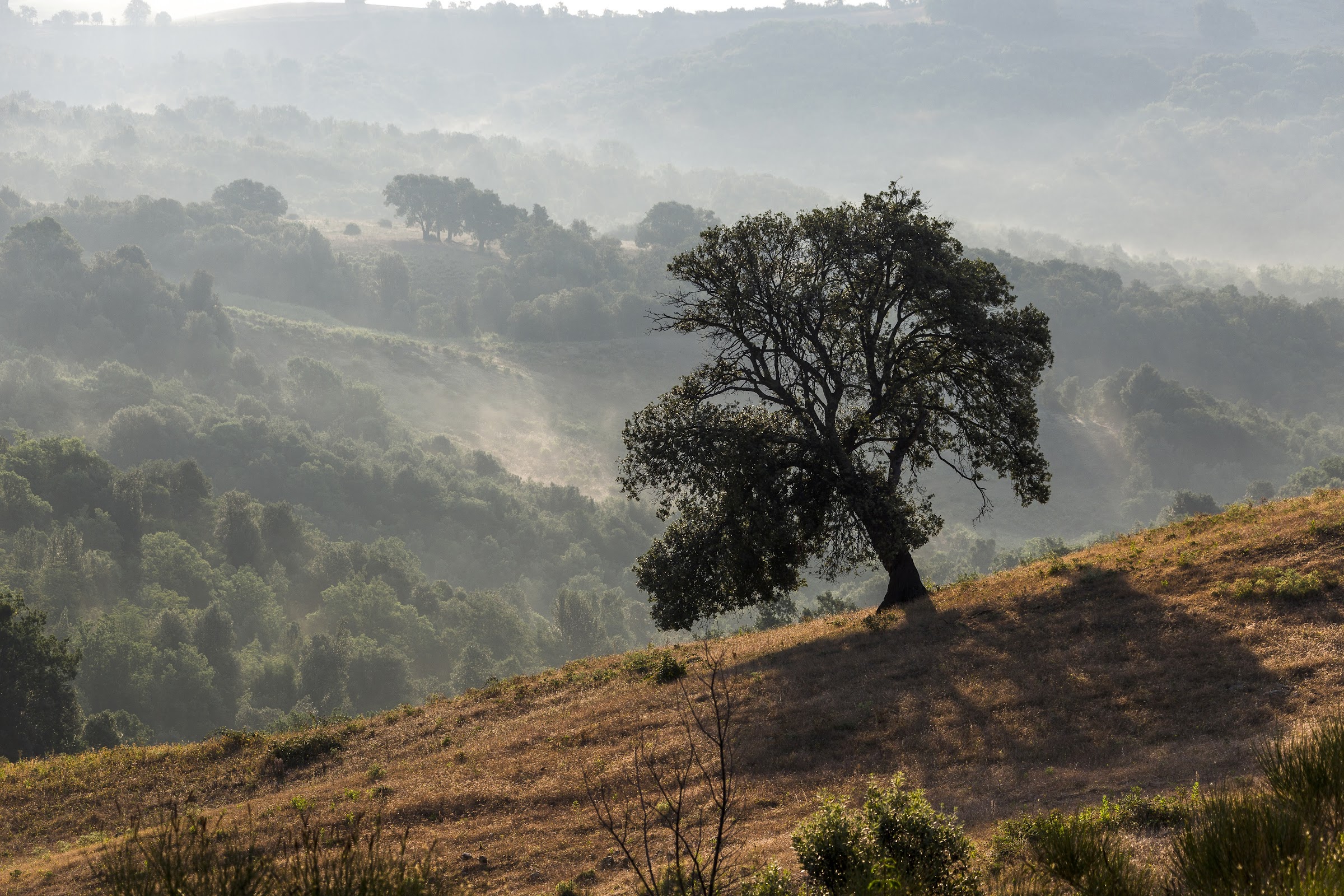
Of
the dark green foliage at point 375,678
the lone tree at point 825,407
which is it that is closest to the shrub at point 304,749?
the lone tree at point 825,407

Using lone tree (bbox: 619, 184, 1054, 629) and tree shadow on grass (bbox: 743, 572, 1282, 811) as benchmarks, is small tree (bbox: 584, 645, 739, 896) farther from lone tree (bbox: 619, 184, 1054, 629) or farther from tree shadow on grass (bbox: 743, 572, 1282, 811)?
lone tree (bbox: 619, 184, 1054, 629)

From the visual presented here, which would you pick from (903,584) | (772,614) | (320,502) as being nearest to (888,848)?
(903,584)

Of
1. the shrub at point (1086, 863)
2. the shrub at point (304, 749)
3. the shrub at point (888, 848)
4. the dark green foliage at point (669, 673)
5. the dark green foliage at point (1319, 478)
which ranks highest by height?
the shrub at point (1086, 863)

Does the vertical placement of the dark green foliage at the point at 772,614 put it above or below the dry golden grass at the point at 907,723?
below

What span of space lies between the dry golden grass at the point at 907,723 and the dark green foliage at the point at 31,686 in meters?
19.2

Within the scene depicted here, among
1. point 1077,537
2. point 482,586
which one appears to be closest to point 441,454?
point 482,586

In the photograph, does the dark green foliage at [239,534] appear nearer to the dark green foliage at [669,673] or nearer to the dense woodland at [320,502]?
the dense woodland at [320,502]

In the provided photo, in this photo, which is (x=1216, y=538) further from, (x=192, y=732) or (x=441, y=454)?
(x=441, y=454)

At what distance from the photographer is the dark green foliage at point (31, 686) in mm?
37250

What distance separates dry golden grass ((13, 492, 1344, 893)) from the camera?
42.8ft

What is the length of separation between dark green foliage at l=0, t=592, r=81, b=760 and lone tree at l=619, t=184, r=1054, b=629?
30411 mm

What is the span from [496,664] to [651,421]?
2841 inches

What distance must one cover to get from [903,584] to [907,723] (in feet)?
33.0

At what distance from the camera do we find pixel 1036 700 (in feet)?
52.3
